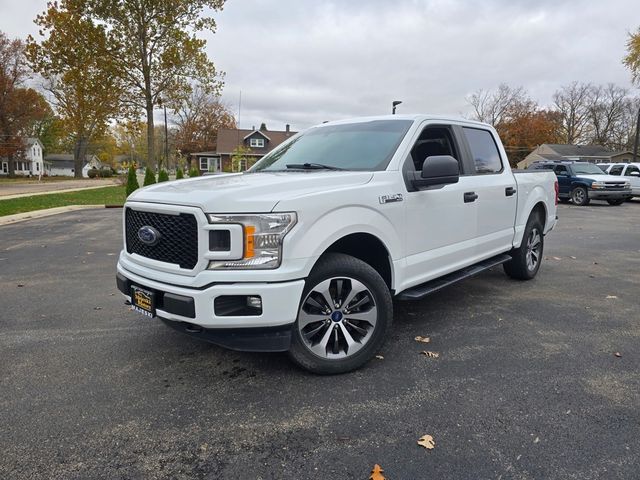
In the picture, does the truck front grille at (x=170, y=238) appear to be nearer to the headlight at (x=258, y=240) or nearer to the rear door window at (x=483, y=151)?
the headlight at (x=258, y=240)

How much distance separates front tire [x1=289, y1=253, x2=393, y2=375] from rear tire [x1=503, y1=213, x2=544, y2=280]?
3107 millimetres

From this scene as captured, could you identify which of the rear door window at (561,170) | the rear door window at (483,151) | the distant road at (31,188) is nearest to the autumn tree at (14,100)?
the distant road at (31,188)

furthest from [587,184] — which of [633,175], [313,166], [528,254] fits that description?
[313,166]

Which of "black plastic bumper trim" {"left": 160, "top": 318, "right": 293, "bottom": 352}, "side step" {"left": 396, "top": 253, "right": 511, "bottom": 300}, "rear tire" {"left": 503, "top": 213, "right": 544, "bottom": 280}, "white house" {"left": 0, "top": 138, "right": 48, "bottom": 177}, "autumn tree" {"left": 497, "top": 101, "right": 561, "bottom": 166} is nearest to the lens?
"black plastic bumper trim" {"left": 160, "top": 318, "right": 293, "bottom": 352}

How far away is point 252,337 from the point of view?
9.33 ft

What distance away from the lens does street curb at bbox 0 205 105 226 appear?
1219 cm

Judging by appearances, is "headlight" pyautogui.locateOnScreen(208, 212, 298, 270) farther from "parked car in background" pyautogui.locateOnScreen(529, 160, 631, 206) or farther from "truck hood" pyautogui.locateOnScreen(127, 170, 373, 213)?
"parked car in background" pyautogui.locateOnScreen(529, 160, 631, 206)

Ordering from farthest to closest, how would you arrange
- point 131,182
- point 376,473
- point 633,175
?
point 633,175 → point 131,182 → point 376,473

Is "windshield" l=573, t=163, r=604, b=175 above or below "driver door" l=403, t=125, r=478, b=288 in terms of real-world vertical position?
above

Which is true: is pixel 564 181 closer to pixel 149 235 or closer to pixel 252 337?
pixel 252 337

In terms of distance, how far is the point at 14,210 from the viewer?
14.5 meters

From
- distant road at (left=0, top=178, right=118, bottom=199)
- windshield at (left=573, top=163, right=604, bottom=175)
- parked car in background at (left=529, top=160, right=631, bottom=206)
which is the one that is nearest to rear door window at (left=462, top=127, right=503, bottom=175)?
parked car in background at (left=529, top=160, right=631, bottom=206)

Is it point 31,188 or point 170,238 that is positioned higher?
point 31,188

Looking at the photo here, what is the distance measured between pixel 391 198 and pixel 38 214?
1374 cm
